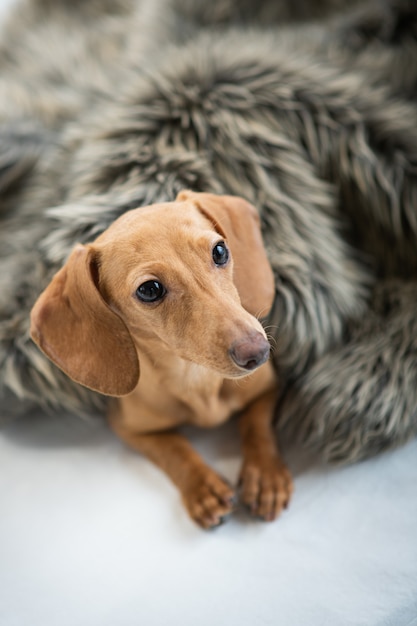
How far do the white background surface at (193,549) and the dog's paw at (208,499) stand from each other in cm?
2

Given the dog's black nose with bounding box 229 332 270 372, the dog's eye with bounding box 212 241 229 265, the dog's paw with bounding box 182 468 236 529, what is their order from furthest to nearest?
1. the dog's paw with bounding box 182 468 236 529
2. the dog's eye with bounding box 212 241 229 265
3. the dog's black nose with bounding box 229 332 270 372

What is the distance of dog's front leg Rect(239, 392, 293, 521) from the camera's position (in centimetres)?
108

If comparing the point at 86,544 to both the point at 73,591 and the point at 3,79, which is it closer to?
the point at 73,591

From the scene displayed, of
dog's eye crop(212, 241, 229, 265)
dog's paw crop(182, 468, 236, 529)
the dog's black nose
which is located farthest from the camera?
dog's paw crop(182, 468, 236, 529)

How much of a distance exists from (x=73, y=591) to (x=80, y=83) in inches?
46.4

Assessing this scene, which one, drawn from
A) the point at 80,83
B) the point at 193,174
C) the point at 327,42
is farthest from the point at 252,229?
the point at 80,83

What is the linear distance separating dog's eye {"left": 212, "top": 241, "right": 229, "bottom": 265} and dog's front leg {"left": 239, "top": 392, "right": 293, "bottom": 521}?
1.23ft

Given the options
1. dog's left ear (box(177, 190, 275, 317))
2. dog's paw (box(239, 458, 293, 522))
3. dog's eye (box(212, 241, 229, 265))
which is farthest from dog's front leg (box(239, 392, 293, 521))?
dog's eye (box(212, 241, 229, 265))

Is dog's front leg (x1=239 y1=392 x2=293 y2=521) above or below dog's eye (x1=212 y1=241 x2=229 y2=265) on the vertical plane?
below

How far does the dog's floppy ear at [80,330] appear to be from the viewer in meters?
0.94

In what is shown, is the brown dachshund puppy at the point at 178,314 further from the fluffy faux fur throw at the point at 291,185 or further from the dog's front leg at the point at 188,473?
the fluffy faux fur throw at the point at 291,185

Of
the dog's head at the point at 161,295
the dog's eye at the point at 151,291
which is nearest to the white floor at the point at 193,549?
the dog's head at the point at 161,295

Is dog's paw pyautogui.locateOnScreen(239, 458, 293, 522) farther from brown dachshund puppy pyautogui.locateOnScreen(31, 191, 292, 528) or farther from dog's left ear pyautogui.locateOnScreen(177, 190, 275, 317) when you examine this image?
dog's left ear pyautogui.locateOnScreen(177, 190, 275, 317)

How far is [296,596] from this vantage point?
3.12ft
